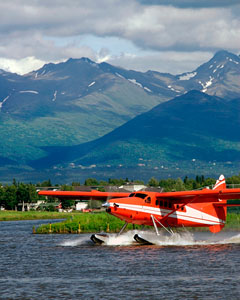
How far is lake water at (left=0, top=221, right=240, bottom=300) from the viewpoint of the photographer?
28.1 m

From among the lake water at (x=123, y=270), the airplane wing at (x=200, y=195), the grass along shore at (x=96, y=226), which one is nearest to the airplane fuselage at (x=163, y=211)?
the airplane wing at (x=200, y=195)

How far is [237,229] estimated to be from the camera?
2525 inches

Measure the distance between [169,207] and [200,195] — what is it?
2652 millimetres

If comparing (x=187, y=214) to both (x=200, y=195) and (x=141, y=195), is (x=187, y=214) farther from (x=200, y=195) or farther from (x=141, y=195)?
(x=141, y=195)

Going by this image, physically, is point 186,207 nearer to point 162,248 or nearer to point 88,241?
point 162,248

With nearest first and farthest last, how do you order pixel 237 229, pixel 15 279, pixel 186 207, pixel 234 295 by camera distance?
pixel 234 295 < pixel 15 279 < pixel 186 207 < pixel 237 229

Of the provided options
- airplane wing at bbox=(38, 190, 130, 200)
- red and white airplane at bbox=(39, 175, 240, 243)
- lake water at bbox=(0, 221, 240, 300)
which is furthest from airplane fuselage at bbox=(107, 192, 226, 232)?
airplane wing at bbox=(38, 190, 130, 200)

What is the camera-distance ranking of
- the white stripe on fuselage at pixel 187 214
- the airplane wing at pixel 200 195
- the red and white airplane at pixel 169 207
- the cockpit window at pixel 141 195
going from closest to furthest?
1. the red and white airplane at pixel 169 207
2. the airplane wing at pixel 200 195
3. the white stripe on fuselage at pixel 187 214
4. the cockpit window at pixel 141 195

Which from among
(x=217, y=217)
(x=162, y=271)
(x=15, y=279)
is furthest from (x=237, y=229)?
(x=15, y=279)

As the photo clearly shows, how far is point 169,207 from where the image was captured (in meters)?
46.7

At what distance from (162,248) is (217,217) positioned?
6787 millimetres

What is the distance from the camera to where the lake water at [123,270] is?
2806cm

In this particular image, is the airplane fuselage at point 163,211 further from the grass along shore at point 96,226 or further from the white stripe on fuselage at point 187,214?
the grass along shore at point 96,226

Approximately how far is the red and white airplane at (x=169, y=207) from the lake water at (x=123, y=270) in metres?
1.47
